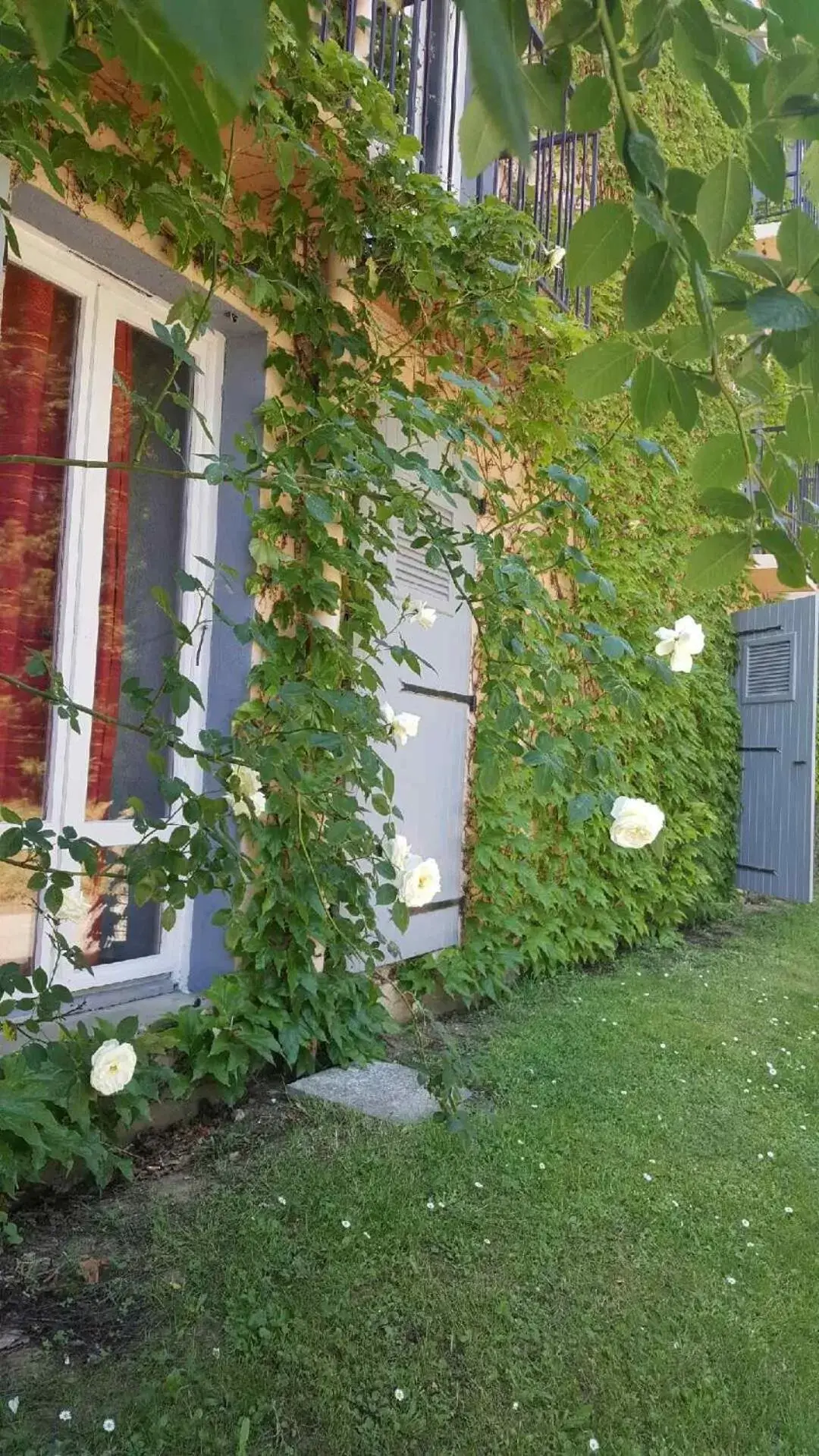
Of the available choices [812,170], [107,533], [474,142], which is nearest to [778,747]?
[107,533]

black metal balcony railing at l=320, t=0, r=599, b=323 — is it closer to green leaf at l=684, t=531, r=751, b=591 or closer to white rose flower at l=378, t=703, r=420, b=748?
white rose flower at l=378, t=703, r=420, b=748

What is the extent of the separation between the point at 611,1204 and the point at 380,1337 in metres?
0.84

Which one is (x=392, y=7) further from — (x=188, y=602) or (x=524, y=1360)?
(x=524, y=1360)

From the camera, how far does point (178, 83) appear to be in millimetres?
471

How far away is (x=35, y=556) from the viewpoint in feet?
8.87

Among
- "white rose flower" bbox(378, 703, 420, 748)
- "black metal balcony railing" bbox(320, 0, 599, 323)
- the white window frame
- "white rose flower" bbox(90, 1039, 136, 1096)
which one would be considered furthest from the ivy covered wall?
"white rose flower" bbox(90, 1039, 136, 1096)

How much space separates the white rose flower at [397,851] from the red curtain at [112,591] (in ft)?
4.39

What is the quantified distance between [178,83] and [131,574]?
2.63m

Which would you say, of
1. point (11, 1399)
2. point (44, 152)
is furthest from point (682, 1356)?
point (44, 152)

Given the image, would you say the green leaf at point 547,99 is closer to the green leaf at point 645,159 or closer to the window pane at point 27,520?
the green leaf at point 645,159

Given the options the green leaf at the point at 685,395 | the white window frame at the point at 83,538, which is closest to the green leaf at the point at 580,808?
the green leaf at the point at 685,395

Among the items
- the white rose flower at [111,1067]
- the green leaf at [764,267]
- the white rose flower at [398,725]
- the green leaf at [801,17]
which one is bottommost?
the white rose flower at [111,1067]

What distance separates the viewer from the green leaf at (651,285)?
31.0 inches

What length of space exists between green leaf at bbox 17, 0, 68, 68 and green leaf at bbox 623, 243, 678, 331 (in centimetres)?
49
